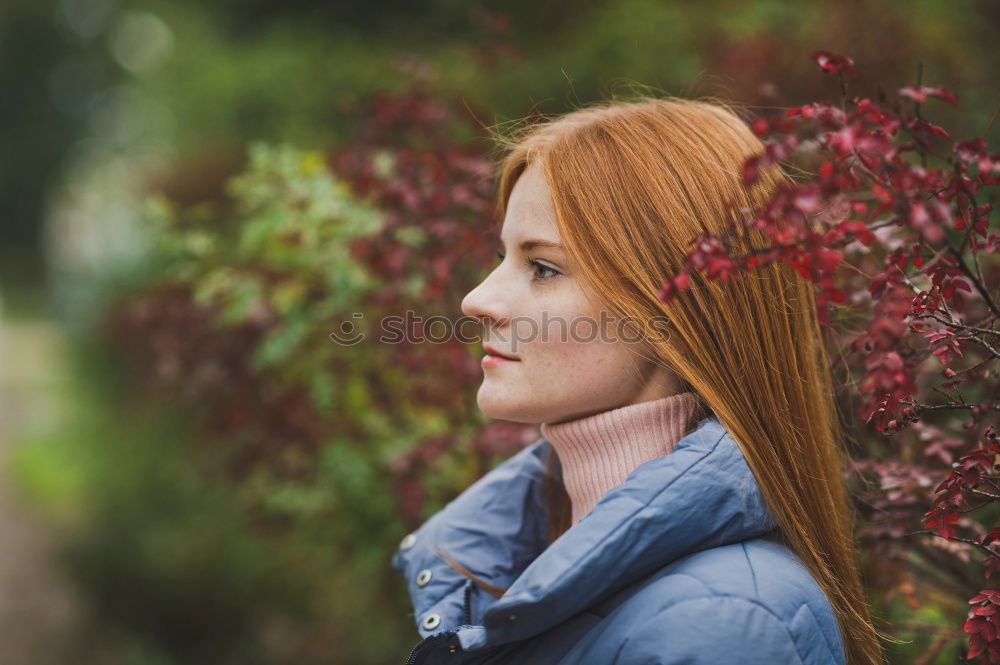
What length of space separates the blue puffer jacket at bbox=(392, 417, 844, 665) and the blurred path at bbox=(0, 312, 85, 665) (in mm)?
4960

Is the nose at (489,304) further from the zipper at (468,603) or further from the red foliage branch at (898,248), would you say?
the zipper at (468,603)

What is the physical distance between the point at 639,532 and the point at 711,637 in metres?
0.18

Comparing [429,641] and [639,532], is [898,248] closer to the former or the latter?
[639,532]

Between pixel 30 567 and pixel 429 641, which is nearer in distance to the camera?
pixel 429 641

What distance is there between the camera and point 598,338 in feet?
4.91

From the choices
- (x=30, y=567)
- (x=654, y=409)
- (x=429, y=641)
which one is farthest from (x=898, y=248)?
(x=30, y=567)

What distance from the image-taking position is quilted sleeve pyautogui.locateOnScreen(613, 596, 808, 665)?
117cm

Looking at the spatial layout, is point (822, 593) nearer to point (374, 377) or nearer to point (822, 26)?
point (374, 377)

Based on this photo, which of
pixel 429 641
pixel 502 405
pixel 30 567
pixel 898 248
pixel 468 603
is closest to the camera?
pixel 898 248

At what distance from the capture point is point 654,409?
4.92 ft

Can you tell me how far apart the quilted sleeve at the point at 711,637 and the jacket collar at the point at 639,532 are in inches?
3.9

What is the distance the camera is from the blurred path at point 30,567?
209 inches

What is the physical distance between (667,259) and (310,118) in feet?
18.8

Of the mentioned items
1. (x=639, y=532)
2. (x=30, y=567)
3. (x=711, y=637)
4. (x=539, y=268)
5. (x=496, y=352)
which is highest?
(x=539, y=268)
